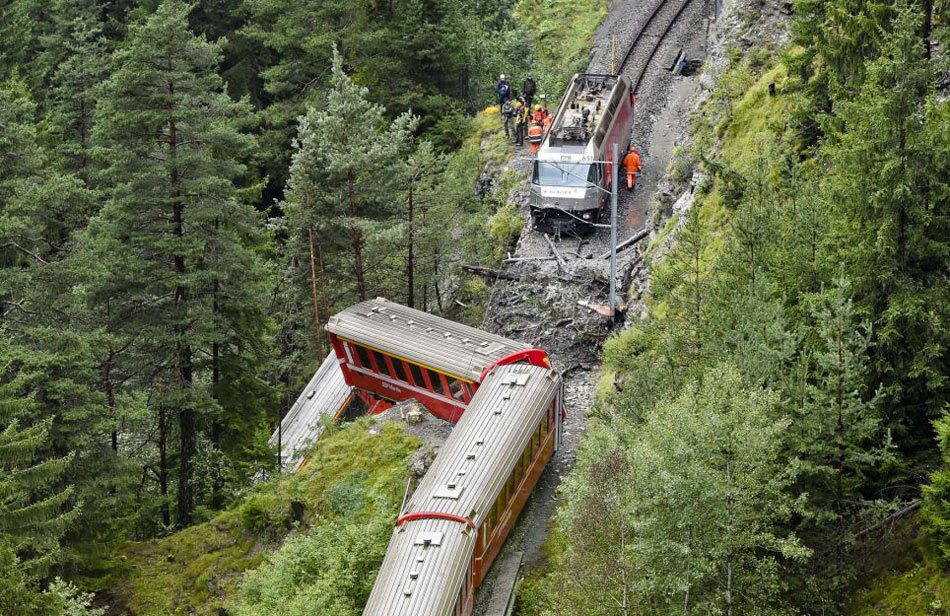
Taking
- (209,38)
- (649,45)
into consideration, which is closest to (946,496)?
(649,45)

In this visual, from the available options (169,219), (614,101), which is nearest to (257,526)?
(169,219)

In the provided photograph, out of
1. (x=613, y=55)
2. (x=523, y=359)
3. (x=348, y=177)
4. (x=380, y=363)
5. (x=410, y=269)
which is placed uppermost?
(x=613, y=55)

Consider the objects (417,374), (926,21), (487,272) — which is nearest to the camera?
(926,21)

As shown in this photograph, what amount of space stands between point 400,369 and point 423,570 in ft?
30.4

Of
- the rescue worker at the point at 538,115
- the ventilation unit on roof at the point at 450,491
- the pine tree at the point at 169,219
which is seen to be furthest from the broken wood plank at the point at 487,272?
the ventilation unit on roof at the point at 450,491

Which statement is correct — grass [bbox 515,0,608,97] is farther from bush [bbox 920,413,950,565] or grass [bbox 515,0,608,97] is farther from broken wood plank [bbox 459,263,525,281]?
bush [bbox 920,413,950,565]

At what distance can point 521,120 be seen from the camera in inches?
1661

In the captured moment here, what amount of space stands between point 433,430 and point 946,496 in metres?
14.0

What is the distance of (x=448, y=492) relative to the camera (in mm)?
20969

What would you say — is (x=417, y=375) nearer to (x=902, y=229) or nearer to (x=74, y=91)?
(x=902, y=229)

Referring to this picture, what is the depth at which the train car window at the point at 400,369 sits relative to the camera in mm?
27422

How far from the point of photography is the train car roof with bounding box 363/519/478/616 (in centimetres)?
1827

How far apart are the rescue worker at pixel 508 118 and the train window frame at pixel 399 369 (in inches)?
705

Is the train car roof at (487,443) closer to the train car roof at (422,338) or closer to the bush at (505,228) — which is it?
the train car roof at (422,338)
